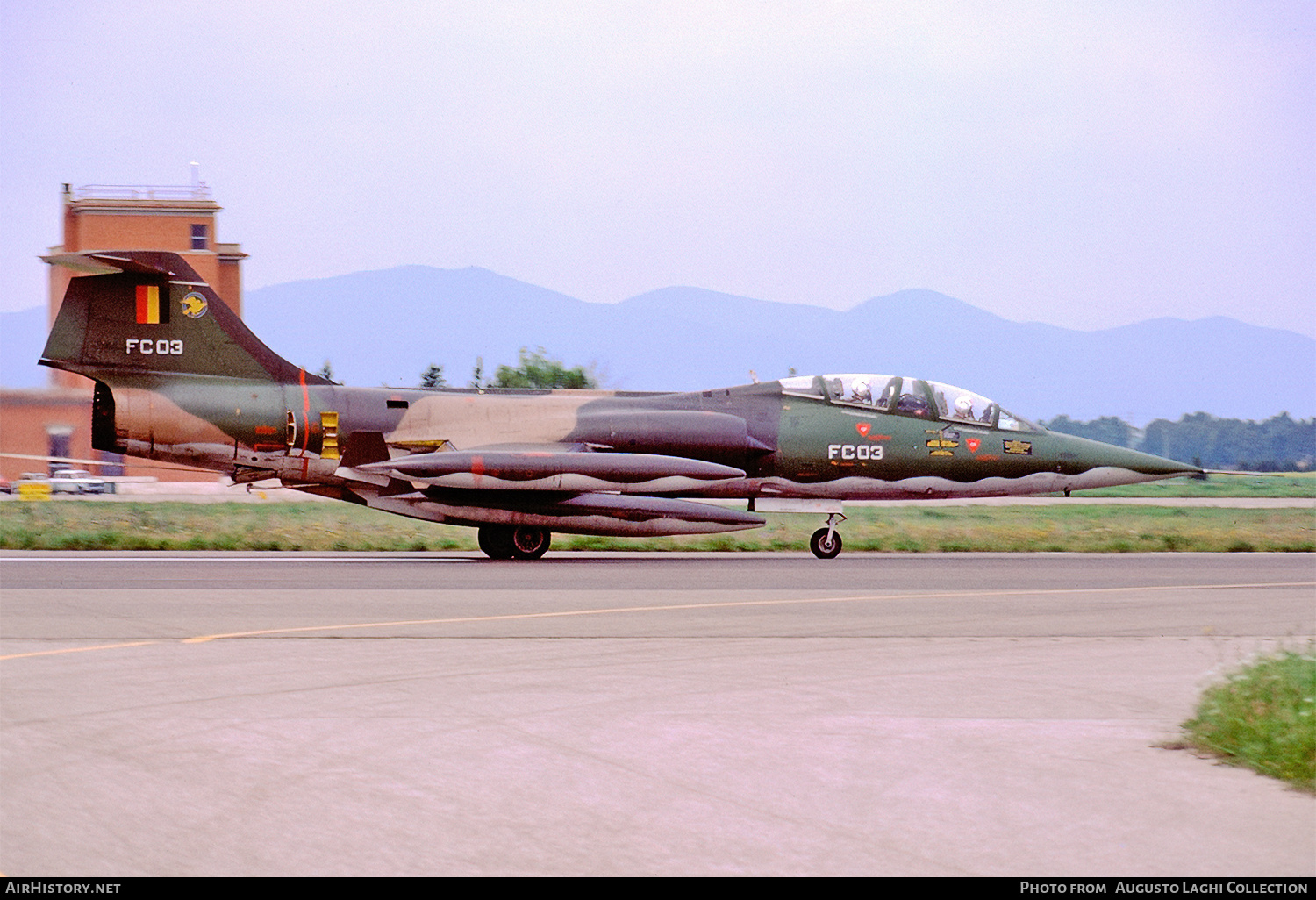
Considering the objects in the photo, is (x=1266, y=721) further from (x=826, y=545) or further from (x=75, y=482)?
(x=75, y=482)

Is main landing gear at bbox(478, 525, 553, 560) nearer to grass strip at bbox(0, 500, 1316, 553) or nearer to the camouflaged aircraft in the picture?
the camouflaged aircraft

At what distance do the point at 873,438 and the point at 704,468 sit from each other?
3.07 meters

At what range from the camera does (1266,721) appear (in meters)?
6.40

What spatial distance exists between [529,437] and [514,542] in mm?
1631

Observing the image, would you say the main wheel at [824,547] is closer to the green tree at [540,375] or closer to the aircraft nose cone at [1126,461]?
the aircraft nose cone at [1126,461]

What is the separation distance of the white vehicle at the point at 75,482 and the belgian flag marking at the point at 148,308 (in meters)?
38.1

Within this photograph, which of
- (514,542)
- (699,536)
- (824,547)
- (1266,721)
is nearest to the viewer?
(1266,721)

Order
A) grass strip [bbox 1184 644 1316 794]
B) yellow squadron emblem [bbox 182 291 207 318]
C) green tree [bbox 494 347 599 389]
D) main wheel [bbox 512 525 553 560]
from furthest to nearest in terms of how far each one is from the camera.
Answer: green tree [bbox 494 347 599 389], main wheel [bbox 512 525 553 560], yellow squadron emblem [bbox 182 291 207 318], grass strip [bbox 1184 644 1316 794]

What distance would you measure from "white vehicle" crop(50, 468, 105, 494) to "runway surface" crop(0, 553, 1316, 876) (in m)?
44.5

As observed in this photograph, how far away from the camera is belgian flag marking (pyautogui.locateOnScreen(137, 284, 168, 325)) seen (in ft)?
63.4

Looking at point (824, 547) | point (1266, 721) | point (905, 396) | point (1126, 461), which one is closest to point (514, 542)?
point (824, 547)

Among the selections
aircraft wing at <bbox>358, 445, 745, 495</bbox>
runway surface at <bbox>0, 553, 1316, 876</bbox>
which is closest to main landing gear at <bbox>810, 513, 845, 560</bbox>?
aircraft wing at <bbox>358, 445, 745, 495</bbox>

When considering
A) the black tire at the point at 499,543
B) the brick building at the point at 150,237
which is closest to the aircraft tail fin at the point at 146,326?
the black tire at the point at 499,543

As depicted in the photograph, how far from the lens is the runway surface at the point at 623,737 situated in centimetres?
485
